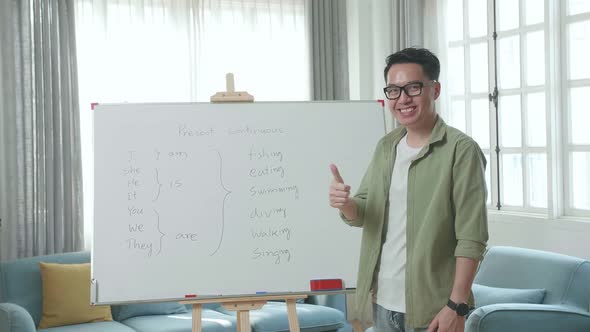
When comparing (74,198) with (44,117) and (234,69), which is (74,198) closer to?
(44,117)

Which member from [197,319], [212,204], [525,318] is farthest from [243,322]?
→ [525,318]

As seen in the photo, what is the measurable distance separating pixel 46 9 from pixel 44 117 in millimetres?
651

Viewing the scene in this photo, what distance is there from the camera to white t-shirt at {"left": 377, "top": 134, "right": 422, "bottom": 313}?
2062 mm

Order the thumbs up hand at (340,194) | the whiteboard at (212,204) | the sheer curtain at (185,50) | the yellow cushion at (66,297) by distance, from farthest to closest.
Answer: the sheer curtain at (185,50) → the yellow cushion at (66,297) → the whiteboard at (212,204) → the thumbs up hand at (340,194)

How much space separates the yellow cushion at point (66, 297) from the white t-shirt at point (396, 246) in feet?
7.87

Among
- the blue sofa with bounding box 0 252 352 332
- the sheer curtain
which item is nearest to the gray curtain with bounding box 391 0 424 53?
the sheer curtain

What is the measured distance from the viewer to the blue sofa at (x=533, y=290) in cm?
316

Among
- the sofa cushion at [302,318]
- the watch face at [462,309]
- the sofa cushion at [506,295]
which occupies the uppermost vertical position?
the watch face at [462,309]

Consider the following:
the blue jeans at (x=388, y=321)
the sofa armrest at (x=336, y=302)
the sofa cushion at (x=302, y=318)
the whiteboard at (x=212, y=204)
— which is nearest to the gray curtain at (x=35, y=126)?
the sofa cushion at (x=302, y=318)

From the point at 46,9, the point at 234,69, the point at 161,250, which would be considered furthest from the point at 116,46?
the point at 161,250

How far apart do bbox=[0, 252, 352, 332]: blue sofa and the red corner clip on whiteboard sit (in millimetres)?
957

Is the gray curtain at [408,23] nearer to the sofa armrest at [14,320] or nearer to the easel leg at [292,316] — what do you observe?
the easel leg at [292,316]

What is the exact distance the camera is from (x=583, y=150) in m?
4.12

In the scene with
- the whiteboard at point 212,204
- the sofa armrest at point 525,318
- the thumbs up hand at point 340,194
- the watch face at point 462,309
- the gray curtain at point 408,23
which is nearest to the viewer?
the watch face at point 462,309
